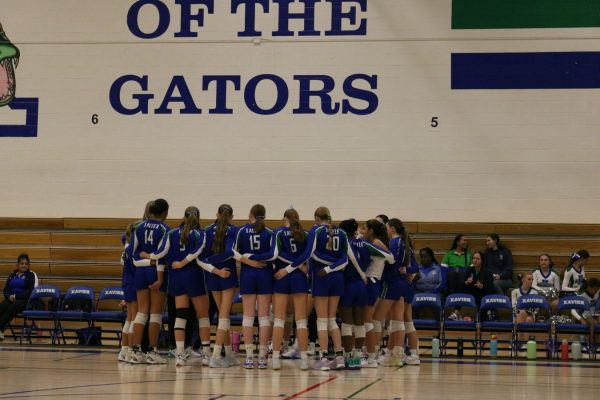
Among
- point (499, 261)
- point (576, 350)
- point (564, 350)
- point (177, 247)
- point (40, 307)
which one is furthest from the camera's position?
point (499, 261)

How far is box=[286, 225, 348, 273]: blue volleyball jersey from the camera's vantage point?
1248cm

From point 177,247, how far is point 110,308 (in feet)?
19.2

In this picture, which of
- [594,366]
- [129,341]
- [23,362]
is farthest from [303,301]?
[594,366]

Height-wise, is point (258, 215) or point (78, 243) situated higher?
point (258, 215)

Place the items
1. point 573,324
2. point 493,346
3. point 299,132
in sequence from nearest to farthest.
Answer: point 493,346 → point 573,324 → point 299,132

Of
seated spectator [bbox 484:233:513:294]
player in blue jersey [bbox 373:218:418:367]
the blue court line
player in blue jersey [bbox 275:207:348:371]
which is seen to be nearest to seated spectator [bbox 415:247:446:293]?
seated spectator [bbox 484:233:513:294]

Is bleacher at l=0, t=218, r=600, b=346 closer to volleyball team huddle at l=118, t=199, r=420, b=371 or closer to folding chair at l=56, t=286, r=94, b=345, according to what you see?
folding chair at l=56, t=286, r=94, b=345

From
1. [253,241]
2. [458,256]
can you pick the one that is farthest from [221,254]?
[458,256]

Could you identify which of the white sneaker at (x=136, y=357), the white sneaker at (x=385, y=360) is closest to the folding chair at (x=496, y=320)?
the white sneaker at (x=385, y=360)

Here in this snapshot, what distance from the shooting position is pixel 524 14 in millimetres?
18547

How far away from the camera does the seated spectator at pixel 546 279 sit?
17.2 meters

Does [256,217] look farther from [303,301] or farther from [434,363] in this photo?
[434,363]

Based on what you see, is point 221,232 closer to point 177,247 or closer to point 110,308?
point 177,247

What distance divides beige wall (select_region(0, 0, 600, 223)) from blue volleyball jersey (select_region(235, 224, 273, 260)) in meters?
6.03
